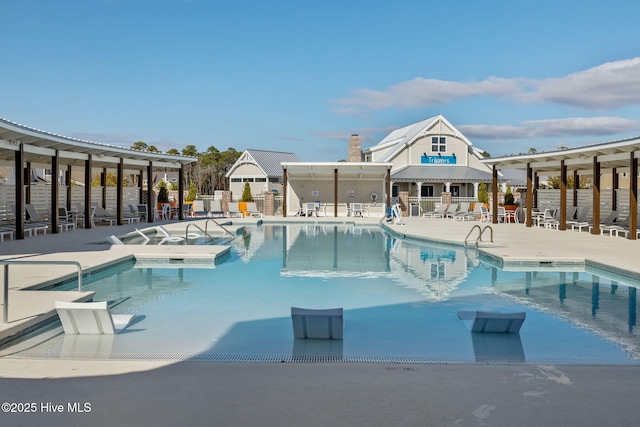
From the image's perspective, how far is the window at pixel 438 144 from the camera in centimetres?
3688

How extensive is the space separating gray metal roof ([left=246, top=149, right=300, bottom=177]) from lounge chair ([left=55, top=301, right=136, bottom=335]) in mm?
41675

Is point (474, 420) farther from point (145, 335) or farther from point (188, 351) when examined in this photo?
point (145, 335)

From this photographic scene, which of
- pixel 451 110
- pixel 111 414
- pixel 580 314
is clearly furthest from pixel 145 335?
pixel 451 110

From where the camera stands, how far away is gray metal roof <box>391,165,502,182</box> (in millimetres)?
34159

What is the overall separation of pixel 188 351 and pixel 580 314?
17.0 feet

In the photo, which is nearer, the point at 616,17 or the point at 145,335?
the point at 145,335

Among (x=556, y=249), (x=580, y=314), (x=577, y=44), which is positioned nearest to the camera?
(x=580, y=314)

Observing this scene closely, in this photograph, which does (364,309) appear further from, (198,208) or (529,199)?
(198,208)

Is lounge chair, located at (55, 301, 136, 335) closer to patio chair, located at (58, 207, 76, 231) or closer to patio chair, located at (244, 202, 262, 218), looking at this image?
patio chair, located at (58, 207, 76, 231)

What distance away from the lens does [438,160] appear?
37.0 m

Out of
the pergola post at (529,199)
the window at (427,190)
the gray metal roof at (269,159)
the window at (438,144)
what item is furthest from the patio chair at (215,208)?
the gray metal roof at (269,159)

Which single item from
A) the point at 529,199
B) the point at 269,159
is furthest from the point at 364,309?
the point at 269,159

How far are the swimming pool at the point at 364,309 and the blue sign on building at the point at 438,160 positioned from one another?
77.5 feet

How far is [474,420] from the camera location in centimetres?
349
